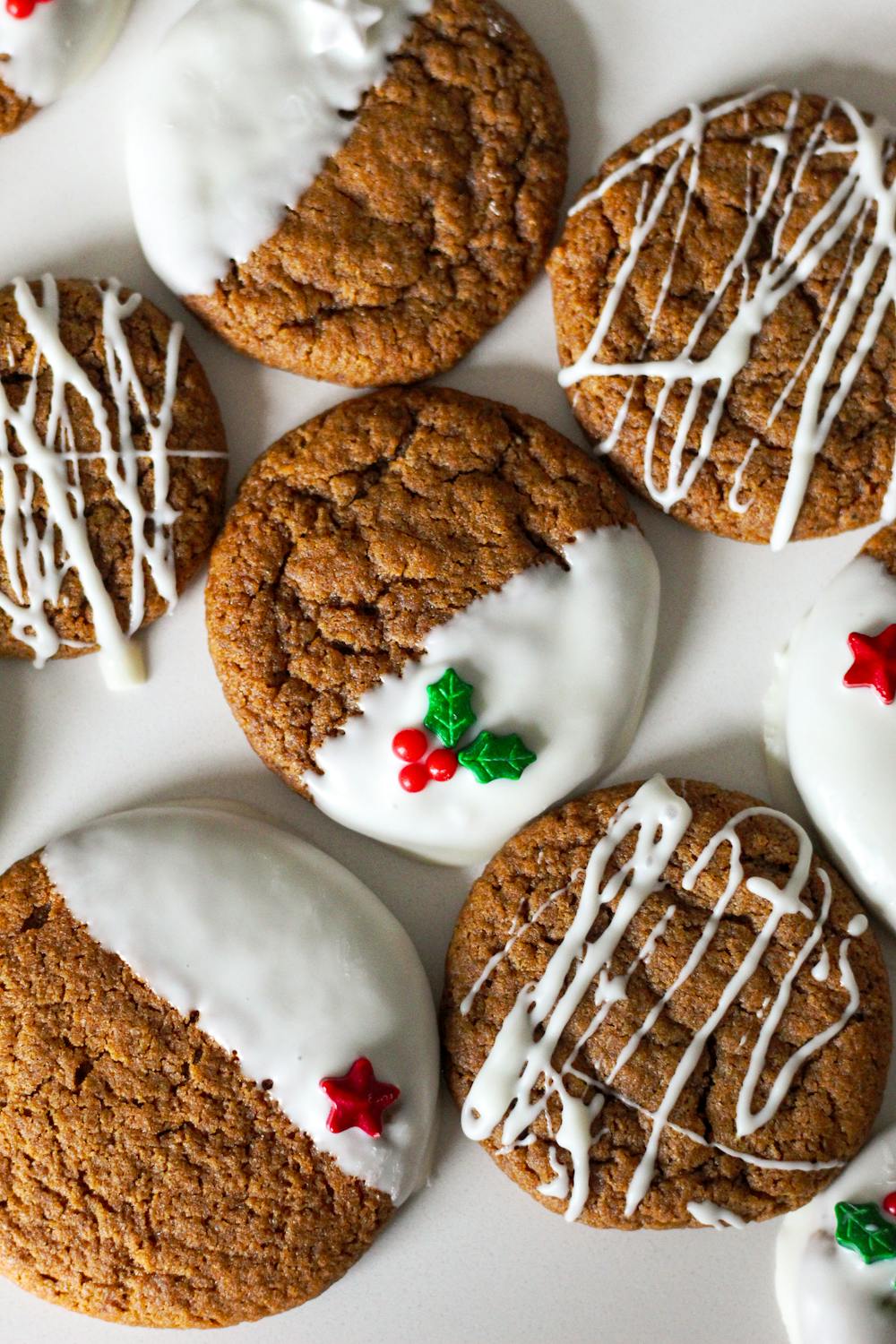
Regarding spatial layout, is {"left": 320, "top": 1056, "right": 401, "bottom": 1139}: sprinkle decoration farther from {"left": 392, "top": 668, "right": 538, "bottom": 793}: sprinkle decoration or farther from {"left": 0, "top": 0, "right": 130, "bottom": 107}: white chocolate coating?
{"left": 0, "top": 0, "right": 130, "bottom": 107}: white chocolate coating

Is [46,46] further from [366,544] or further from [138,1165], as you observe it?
[138,1165]

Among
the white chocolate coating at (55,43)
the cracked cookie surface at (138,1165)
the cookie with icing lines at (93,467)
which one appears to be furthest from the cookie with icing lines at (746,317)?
the cracked cookie surface at (138,1165)

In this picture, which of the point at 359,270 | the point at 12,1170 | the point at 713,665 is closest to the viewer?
the point at 12,1170

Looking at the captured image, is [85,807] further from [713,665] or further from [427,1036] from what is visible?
[713,665]

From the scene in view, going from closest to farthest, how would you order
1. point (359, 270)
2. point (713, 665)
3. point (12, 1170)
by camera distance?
point (12, 1170)
point (359, 270)
point (713, 665)

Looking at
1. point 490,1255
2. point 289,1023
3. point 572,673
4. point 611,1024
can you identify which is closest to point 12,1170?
point 289,1023

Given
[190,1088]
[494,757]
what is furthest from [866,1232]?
[190,1088]

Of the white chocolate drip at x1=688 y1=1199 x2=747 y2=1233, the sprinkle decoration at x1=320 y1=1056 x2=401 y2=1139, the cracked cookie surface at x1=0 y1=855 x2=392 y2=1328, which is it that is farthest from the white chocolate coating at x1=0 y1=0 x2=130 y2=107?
the white chocolate drip at x1=688 y1=1199 x2=747 y2=1233
